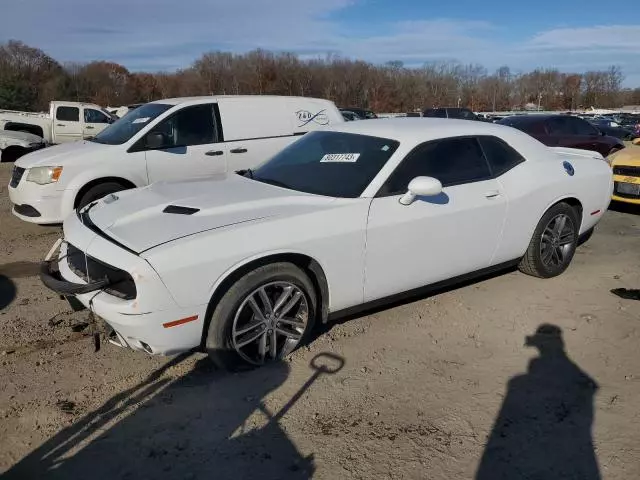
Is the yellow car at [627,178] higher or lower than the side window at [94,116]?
lower

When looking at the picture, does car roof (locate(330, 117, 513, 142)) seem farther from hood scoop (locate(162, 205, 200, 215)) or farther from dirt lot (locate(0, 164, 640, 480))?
hood scoop (locate(162, 205, 200, 215))

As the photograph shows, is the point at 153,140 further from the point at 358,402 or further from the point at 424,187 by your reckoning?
A: the point at 358,402

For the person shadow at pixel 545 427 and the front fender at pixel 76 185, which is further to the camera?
the front fender at pixel 76 185

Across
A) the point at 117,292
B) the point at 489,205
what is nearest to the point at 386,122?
the point at 489,205

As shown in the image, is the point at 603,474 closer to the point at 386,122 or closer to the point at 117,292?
the point at 117,292

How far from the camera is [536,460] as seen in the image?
2838mm

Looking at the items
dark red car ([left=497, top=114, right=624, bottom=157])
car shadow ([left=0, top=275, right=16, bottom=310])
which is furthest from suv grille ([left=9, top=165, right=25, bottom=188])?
dark red car ([left=497, top=114, right=624, bottom=157])

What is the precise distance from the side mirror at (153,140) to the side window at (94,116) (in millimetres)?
12027

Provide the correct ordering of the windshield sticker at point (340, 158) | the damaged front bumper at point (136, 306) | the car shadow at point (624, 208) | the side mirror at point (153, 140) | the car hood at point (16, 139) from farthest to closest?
the car hood at point (16, 139) < the car shadow at point (624, 208) < the side mirror at point (153, 140) < the windshield sticker at point (340, 158) < the damaged front bumper at point (136, 306)

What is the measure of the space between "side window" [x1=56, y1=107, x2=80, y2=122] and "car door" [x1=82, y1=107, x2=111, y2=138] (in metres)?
0.23

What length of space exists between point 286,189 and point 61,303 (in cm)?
224

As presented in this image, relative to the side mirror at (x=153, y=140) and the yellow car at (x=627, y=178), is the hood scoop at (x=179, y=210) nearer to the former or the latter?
the side mirror at (x=153, y=140)

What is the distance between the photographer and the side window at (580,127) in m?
12.6

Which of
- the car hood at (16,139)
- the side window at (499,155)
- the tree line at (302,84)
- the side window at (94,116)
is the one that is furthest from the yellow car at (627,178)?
the tree line at (302,84)
